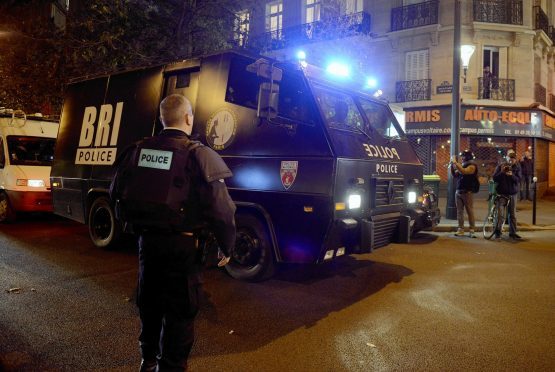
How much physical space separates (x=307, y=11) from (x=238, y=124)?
681 inches

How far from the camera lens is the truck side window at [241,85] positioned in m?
5.56

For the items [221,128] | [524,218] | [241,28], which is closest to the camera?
[221,128]

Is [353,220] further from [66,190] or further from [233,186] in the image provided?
[66,190]

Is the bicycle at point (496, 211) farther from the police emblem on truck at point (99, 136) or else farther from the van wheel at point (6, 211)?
the van wheel at point (6, 211)

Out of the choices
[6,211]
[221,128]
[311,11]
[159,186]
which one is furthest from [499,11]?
[159,186]

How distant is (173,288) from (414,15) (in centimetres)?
1977

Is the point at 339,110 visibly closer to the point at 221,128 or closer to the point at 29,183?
the point at 221,128

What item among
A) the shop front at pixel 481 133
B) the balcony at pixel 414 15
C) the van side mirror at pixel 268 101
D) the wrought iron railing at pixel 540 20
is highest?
the wrought iron railing at pixel 540 20

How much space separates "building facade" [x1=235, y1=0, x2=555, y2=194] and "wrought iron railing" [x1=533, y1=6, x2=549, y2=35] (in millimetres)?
44

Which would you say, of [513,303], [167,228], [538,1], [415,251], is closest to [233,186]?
[167,228]

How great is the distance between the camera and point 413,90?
784 inches

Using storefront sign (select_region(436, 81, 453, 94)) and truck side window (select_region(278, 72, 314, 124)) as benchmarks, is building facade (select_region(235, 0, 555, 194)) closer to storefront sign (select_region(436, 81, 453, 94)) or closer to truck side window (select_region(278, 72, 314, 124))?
storefront sign (select_region(436, 81, 453, 94))

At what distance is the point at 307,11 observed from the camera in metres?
21.1

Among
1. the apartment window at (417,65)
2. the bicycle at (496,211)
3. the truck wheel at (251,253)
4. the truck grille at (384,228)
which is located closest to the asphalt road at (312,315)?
the truck wheel at (251,253)
